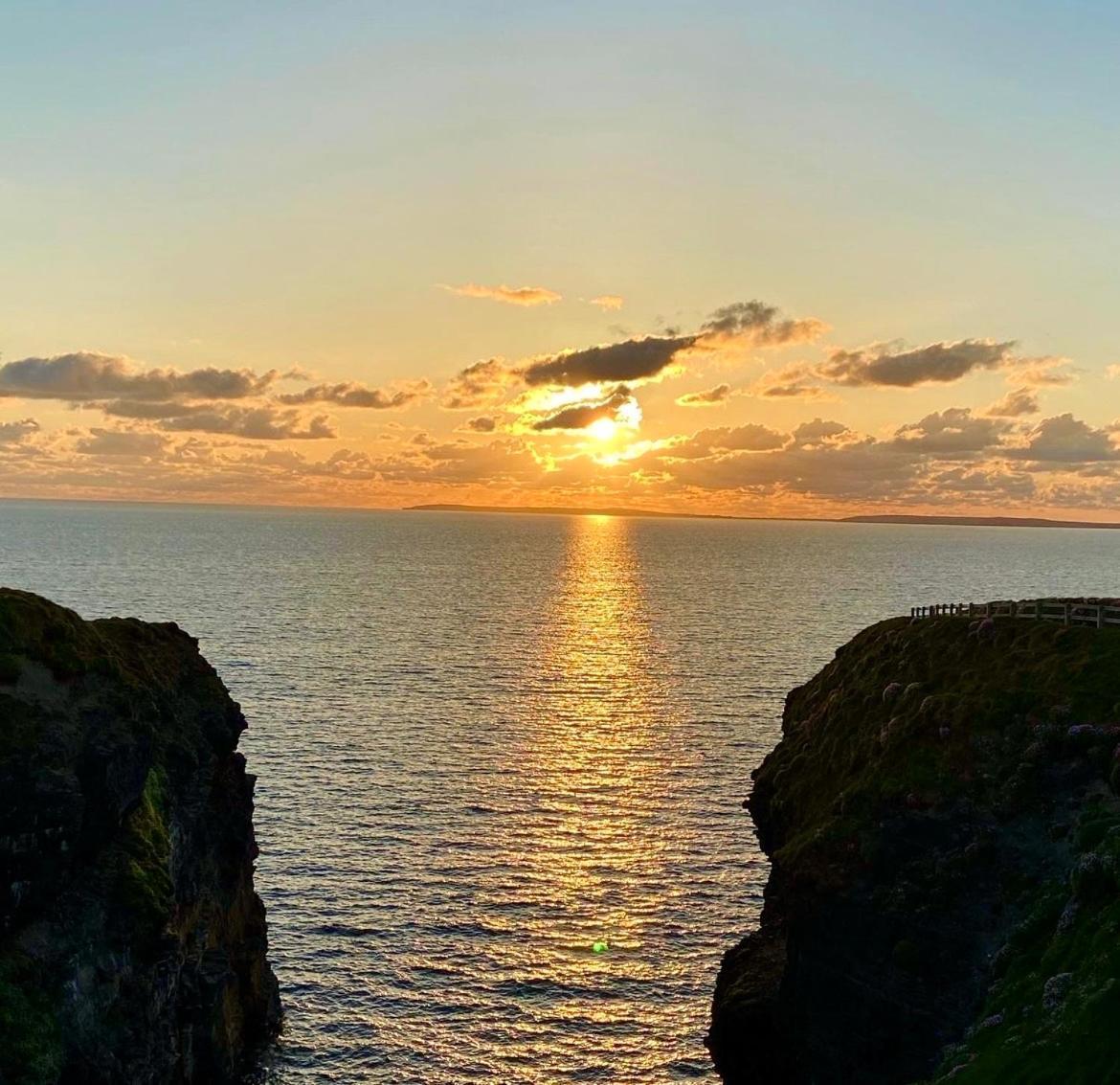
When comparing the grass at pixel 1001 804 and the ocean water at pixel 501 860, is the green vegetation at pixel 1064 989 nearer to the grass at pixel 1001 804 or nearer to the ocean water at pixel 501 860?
the grass at pixel 1001 804

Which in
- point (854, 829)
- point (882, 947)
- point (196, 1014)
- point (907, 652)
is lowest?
point (196, 1014)

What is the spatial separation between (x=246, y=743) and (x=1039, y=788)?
7861 cm

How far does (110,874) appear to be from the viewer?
42938 mm

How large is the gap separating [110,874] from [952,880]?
35.1m

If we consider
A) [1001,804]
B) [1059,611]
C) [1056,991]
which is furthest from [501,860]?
[1056,991]

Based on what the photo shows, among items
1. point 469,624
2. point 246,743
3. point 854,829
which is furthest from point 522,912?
point 469,624

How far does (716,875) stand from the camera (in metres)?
74.3

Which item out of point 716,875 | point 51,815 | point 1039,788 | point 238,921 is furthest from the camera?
point 716,875

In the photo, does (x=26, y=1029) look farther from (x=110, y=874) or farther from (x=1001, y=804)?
(x=1001, y=804)

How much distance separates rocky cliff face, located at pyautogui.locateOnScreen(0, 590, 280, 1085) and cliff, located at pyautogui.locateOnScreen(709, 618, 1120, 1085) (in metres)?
26.6

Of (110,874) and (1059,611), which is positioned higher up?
(1059,611)

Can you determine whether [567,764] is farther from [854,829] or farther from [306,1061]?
[854,829]

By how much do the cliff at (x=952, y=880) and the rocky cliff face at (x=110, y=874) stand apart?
26616 millimetres

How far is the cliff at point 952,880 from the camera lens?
1464 inches
